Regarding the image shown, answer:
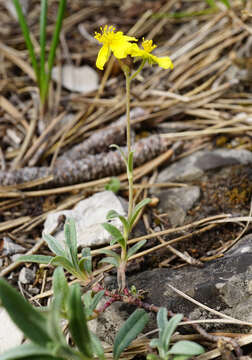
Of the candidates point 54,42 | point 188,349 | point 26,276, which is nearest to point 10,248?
point 26,276

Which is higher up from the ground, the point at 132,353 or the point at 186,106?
the point at 186,106

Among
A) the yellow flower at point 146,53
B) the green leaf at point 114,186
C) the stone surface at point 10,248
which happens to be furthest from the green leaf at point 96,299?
the yellow flower at point 146,53

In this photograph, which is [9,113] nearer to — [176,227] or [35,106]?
[35,106]

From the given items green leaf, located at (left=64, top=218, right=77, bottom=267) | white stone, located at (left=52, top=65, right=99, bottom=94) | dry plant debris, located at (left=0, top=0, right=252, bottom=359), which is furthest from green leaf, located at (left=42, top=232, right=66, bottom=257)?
white stone, located at (left=52, top=65, right=99, bottom=94)

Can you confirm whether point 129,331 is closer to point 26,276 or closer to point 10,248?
point 26,276

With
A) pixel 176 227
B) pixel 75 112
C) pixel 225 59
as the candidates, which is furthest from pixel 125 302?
pixel 225 59
